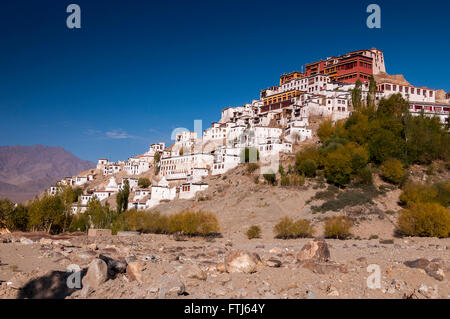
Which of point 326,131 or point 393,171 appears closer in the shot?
point 393,171

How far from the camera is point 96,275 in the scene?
13.1m

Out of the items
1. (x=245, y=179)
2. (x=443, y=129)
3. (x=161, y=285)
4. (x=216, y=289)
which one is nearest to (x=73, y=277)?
(x=161, y=285)

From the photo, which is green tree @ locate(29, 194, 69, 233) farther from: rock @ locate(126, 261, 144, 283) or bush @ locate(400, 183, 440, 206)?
bush @ locate(400, 183, 440, 206)

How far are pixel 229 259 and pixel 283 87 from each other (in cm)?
7566

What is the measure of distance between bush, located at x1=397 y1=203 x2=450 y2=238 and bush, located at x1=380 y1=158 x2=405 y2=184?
1334 centimetres

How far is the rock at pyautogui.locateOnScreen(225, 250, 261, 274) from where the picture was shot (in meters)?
14.8

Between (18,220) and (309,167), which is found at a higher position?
(309,167)

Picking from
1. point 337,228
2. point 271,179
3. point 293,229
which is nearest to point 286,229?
point 293,229

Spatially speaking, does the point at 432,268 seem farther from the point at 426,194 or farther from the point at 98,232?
the point at 98,232

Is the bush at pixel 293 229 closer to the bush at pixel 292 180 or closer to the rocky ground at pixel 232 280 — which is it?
the bush at pixel 292 180

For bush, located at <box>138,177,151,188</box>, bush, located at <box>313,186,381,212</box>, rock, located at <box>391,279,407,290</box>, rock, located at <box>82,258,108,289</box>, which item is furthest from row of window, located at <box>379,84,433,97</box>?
rock, located at <box>82,258,108,289</box>

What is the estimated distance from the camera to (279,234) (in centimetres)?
3631

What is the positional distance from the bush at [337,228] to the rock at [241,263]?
68.1 feet

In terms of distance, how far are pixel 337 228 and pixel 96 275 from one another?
25900mm
